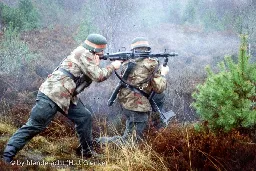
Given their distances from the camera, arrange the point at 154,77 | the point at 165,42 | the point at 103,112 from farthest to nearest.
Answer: the point at 165,42 < the point at 103,112 < the point at 154,77

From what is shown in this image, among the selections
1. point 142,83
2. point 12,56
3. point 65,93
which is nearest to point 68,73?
point 65,93

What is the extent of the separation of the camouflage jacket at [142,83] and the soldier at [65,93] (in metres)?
0.53

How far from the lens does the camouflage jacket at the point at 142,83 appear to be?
17.4 feet

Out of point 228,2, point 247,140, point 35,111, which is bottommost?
point 247,140

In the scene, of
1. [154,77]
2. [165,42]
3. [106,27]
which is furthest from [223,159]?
[165,42]

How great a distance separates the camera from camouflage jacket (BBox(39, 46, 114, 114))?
454 cm

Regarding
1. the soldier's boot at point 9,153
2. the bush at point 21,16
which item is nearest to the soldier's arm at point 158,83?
the soldier's boot at point 9,153

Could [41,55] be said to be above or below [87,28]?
below

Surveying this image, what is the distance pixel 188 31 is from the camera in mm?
20812

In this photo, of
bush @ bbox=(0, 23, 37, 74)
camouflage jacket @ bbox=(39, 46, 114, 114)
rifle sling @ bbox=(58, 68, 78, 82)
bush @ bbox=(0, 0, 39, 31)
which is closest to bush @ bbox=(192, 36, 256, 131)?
camouflage jacket @ bbox=(39, 46, 114, 114)

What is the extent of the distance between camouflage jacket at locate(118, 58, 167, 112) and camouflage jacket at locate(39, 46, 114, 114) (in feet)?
2.43

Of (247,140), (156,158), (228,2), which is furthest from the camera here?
(228,2)

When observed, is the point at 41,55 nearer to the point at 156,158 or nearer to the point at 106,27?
the point at 106,27

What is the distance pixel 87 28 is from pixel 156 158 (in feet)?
28.6
